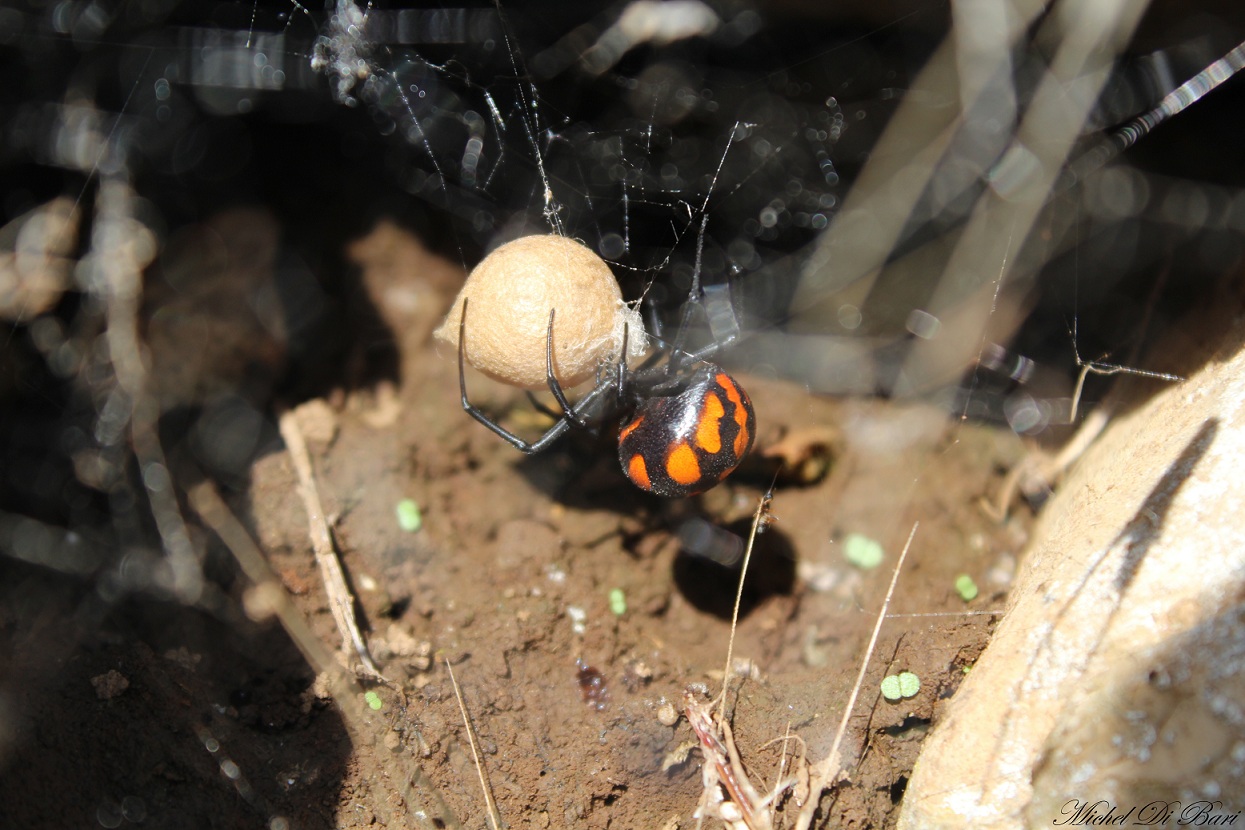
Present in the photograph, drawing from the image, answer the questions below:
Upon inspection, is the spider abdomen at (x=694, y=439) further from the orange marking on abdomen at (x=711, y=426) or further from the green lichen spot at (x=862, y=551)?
the green lichen spot at (x=862, y=551)

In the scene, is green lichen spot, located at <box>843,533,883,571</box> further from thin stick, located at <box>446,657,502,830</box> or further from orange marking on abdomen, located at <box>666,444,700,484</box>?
thin stick, located at <box>446,657,502,830</box>

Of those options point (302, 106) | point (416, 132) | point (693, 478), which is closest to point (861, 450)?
point (693, 478)

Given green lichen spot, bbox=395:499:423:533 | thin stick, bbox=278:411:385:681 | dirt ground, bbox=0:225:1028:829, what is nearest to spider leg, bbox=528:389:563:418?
dirt ground, bbox=0:225:1028:829

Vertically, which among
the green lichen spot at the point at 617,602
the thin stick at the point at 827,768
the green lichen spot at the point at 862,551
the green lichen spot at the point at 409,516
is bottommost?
the green lichen spot at the point at 617,602

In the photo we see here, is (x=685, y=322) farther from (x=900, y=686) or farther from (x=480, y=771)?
(x=480, y=771)

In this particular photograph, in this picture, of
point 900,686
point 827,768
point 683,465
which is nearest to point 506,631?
point 683,465

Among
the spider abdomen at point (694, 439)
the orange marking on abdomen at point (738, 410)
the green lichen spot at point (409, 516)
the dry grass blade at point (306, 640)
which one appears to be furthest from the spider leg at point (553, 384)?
the dry grass blade at point (306, 640)

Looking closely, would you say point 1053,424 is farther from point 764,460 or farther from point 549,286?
point 549,286

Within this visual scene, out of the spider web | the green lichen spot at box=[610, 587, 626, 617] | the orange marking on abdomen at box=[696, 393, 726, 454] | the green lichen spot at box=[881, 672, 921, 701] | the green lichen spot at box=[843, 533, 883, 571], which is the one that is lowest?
the green lichen spot at box=[610, 587, 626, 617]
